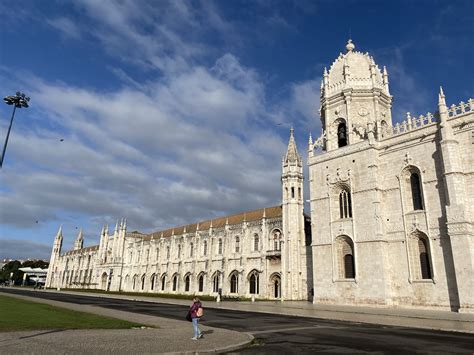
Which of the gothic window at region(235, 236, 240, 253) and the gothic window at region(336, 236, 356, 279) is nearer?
the gothic window at region(336, 236, 356, 279)

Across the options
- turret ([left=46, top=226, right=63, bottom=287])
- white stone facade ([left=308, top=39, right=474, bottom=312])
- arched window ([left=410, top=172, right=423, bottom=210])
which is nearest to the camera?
white stone facade ([left=308, top=39, right=474, bottom=312])

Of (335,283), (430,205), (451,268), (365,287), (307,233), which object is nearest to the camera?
(451,268)

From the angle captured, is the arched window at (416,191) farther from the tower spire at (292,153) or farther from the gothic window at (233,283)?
the gothic window at (233,283)

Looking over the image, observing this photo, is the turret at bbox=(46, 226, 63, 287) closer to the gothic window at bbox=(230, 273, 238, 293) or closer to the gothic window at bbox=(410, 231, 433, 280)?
the gothic window at bbox=(230, 273, 238, 293)

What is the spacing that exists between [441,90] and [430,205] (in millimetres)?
9454

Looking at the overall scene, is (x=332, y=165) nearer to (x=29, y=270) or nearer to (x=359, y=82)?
(x=359, y=82)

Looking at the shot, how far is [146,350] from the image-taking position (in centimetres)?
994

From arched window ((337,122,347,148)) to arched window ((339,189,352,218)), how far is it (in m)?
5.93

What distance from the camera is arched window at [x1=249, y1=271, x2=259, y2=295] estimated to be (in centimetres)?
5022

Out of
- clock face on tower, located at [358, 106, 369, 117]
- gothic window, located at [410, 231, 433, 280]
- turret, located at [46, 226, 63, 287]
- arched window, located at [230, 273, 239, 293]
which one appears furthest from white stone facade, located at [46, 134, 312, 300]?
turret, located at [46, 226, 63, 287]

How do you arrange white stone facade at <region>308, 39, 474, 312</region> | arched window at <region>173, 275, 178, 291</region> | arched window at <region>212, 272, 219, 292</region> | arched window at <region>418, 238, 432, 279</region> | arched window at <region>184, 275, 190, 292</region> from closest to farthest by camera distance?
1. white stone facade at <region>308, 39, 474, 312</region>
2. arched window at <region>418, 238, 432, 279</region>
3. arched window at <region>212, 272, 219, 292</region>
4. arched window at <region>184, 275, 190, 292</region>
5. arched window at <region>173, 275, 178, 291</region>

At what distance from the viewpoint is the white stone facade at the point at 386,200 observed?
86.8 ft

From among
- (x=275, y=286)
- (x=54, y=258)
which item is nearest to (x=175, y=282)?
A: (x=275, y=286)

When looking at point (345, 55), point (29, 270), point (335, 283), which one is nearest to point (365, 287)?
point (335, 283)
